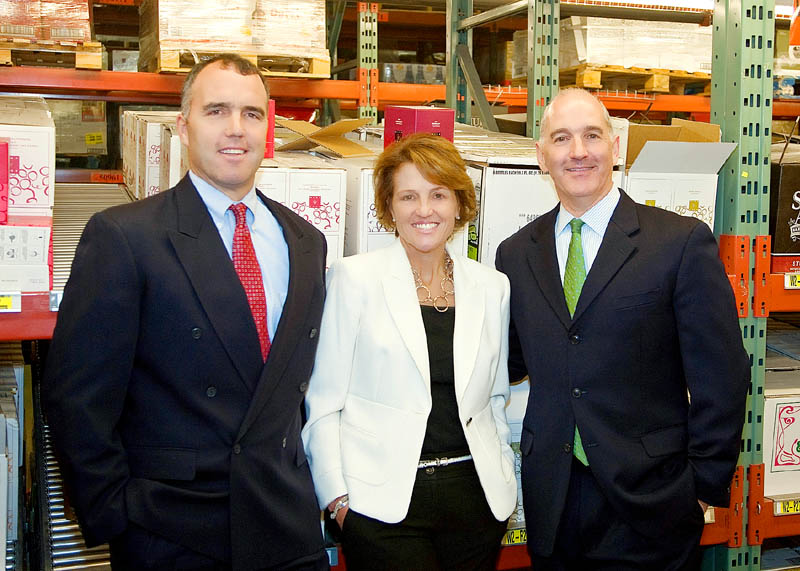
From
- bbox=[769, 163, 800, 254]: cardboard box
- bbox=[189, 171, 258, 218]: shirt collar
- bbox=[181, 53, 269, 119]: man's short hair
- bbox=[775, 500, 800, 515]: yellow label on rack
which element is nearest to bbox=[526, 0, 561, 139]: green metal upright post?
bbox=[769, 163, 800, 254]: cardboard box

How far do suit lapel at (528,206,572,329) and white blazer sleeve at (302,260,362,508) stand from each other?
52 cm

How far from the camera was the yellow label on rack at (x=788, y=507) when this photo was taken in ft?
10.4

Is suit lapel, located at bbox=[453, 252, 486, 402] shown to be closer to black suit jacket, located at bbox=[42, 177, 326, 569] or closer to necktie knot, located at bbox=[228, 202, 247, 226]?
black suit jacket, located at bbox=[42, 177, 326, 569]

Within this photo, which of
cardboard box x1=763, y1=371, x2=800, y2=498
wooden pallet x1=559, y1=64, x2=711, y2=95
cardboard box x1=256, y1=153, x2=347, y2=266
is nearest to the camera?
cardboard box x1=256, y1=153, x2=347, y2=266

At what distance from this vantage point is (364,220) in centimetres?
271

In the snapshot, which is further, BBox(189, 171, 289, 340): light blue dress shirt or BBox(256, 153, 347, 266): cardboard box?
BBox(256, 153, 347, 266): cardboard box

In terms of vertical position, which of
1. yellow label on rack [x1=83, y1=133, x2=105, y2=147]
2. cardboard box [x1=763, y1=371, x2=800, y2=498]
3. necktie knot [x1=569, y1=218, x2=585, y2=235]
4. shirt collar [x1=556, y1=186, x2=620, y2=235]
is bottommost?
cardboard box [x1=763, y1=371, x2=800, y2=498]

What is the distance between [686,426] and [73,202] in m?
3.09

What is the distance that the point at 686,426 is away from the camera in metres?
2.37

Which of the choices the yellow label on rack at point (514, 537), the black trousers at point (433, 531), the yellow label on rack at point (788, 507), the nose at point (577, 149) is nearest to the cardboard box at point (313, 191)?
the nose at point (577, 149)

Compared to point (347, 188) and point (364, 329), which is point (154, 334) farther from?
point (347, 188)

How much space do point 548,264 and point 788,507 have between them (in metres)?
1.58

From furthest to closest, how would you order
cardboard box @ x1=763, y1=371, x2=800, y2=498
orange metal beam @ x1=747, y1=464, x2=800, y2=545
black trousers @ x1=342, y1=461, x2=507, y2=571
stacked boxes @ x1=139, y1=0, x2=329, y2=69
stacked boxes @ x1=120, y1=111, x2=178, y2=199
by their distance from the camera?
stacked boxes @ x1=139, y1=0, x2=329, y2=69 < stacked boxes @ x1=120, y1=111, x2=178, y2=199 < cardboard box @ x1=763, y1=371, x2=800, y2=498 < orange metal beam @ x1=747, y1=464, x2=800, y2=545 < black trousers @ x1=342, y1=461, x2=507, y2=571

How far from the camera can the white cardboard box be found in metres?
2.88
